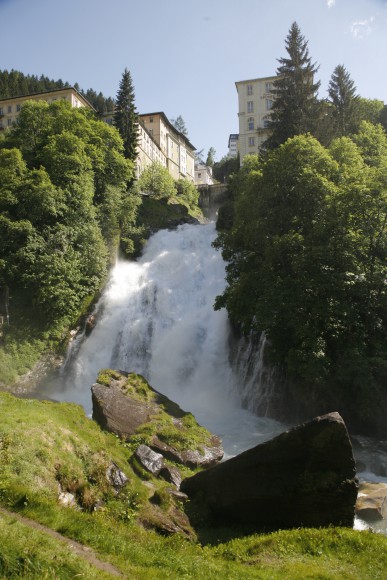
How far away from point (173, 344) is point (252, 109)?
58.1 m

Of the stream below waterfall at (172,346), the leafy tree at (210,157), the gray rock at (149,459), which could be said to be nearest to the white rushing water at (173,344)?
the stream below waterfall at (172,346)

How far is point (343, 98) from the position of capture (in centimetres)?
4972

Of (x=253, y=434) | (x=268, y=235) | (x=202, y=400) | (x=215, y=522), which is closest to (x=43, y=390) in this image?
(x=202, y=400)

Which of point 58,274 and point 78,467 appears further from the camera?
point 58,274

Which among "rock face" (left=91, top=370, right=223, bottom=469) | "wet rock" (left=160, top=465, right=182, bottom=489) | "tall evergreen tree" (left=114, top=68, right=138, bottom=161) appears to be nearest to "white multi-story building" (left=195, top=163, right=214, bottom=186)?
"tall evergreen tree" (left=114, top=68, right=138, bottom=161)

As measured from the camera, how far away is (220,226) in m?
42.6

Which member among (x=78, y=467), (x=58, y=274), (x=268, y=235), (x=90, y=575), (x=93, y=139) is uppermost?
(x=93, y=139)

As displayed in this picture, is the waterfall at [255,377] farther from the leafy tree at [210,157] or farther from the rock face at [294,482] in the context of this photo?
the leafy tree at [210,157]

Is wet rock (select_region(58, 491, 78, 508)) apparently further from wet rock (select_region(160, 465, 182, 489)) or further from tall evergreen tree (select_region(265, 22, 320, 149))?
tall evergreen tree (select_region(265, 22, 320, 149))

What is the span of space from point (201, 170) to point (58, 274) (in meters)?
105

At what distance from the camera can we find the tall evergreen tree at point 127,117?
2140 inches

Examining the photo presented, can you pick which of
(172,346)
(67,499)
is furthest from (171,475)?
(172,346)

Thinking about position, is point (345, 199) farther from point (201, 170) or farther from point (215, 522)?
point (201, 170)

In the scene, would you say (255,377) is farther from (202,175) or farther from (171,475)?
(202,175)
